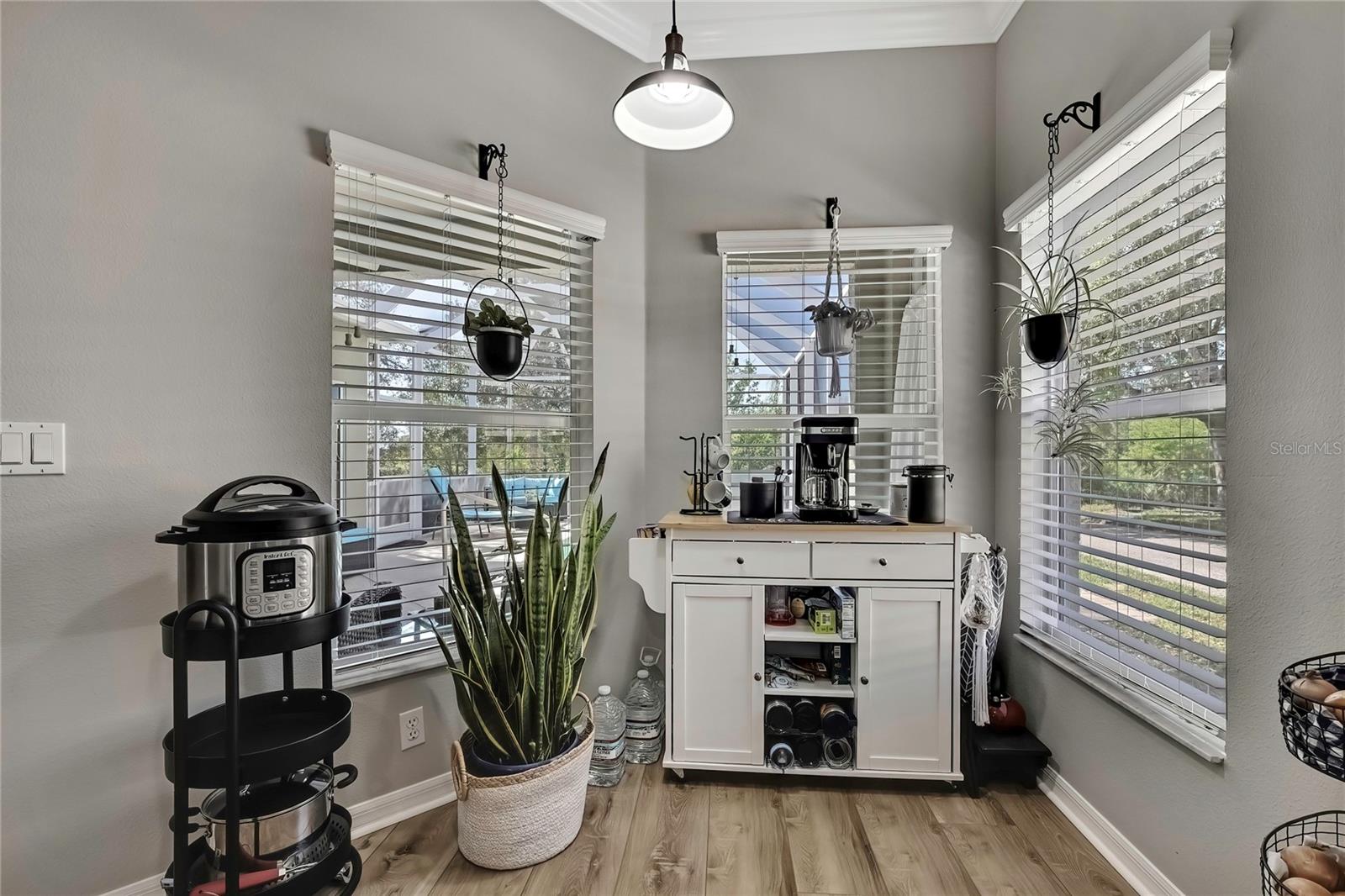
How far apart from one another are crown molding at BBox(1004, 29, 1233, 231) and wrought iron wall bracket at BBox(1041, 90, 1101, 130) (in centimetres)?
3

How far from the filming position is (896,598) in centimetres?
A: 192

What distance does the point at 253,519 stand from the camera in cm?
120

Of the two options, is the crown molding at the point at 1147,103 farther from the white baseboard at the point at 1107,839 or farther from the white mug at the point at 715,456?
the white baseboard at the point at 1107,839

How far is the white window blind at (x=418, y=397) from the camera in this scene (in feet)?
5.76

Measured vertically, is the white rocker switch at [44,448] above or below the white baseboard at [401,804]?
above

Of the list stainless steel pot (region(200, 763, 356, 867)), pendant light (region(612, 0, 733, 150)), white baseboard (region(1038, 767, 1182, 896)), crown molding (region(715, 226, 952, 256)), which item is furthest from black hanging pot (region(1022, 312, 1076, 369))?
stainless steel pot (region(200, 763, 356, 867))

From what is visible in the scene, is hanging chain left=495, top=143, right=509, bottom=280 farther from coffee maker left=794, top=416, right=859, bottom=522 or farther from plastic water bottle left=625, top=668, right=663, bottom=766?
plastic water bottle left=625, top=668, right=663, bottom=766

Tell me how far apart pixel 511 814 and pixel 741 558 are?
40.3 inches

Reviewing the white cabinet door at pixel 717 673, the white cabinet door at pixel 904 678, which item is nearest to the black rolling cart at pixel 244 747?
the white cabinet door at pixel 717 673

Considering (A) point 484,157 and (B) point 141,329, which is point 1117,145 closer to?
(A) point 484,157

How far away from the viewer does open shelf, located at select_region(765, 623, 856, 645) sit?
1937 millimetres

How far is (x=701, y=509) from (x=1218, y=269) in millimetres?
1624

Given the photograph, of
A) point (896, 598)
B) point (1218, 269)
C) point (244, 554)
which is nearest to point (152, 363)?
point (244, 554)

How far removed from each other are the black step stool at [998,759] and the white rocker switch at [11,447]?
9.08ft
